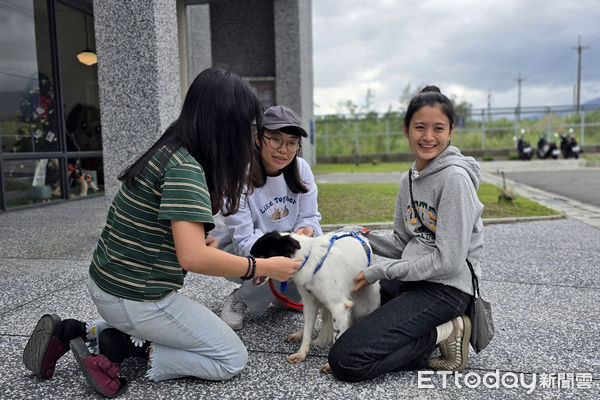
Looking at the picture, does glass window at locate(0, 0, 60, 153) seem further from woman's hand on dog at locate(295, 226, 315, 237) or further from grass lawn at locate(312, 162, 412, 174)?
grass lawn at locate(312, 162, 412, 174)

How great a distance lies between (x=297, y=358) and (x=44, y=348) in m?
1.32

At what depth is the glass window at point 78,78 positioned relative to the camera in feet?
32.5

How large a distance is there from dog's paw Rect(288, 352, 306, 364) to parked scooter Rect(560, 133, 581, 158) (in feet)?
87.3

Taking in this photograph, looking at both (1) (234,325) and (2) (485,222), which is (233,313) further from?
(2) (485,222)

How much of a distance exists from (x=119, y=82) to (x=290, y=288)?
3.34m

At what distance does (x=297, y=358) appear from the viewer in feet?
8.62

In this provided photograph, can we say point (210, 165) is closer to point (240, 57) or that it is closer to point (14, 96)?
point (14, 96)

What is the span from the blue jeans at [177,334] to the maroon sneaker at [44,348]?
9.2 inches

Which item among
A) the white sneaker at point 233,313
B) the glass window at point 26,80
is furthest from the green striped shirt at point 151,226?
the glass window at point 26,80

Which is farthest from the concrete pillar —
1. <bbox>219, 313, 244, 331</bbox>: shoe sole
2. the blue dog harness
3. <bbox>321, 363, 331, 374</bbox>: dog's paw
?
<bbox>321, 363, 331, 374</bbox>: dog's paw

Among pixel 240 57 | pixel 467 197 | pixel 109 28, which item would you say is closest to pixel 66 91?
pixel 109 28

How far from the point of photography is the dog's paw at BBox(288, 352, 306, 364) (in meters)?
2.62

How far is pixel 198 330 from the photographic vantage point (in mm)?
2328

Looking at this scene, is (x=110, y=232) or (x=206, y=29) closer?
(x=110, y=232)
